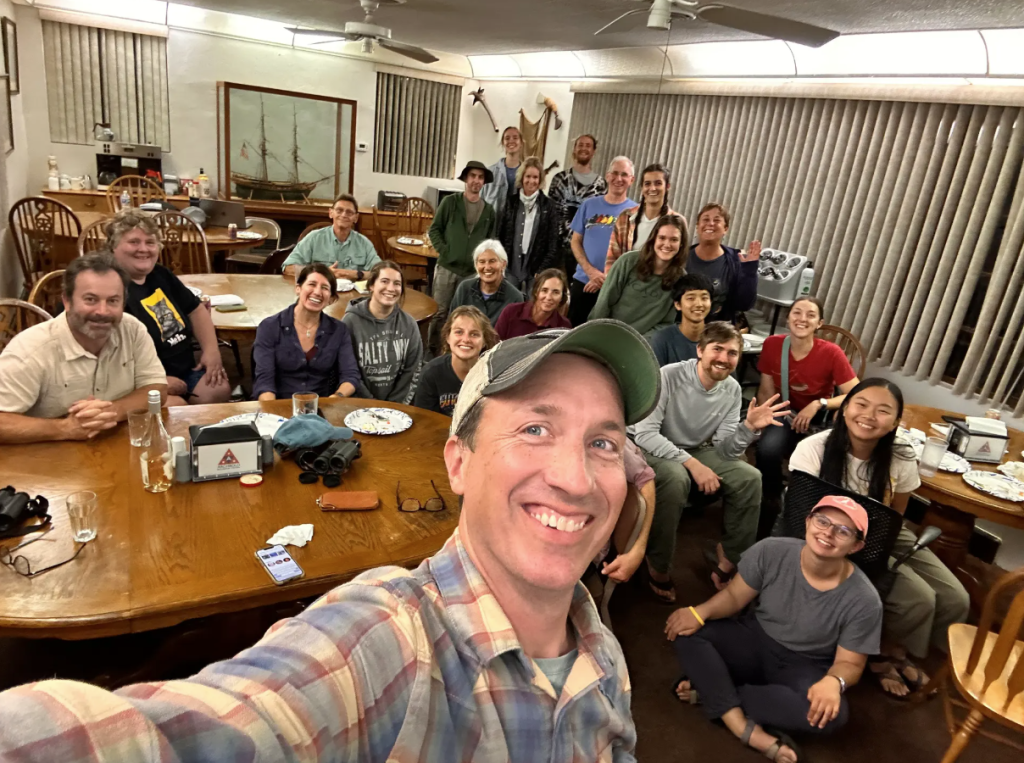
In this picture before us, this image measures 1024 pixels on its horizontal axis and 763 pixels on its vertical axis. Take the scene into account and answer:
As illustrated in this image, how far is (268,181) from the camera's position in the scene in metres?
7.30

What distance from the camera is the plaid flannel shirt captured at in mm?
397

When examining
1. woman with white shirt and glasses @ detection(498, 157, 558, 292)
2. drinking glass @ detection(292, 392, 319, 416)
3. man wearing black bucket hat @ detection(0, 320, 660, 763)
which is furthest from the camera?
woman with white shirt and glasses @ detection(498, 157, 558, 292)

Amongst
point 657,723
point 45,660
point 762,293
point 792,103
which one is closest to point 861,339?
point 762,293

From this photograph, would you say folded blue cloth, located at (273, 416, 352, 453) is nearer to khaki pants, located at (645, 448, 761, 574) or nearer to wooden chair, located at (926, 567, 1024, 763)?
khaki pants, located at (645, 448, 761, 574)

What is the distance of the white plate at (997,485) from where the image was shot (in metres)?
2.34

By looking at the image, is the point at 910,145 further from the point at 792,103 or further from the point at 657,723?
the point at 657,723

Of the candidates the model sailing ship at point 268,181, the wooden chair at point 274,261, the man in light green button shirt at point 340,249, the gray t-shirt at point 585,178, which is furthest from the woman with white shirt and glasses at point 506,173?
the model sailing ship at point 268,181

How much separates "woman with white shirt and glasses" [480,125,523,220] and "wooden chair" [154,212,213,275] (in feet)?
7.02

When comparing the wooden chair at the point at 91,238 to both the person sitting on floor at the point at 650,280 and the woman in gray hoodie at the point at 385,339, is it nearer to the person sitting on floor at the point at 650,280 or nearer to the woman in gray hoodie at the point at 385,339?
the woman in gray hoodie at the point at 385,339

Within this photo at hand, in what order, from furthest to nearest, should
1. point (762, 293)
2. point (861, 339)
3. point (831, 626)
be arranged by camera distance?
point (762, 293)
point (861, 339)
point (831, 626)

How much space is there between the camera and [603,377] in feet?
2.48

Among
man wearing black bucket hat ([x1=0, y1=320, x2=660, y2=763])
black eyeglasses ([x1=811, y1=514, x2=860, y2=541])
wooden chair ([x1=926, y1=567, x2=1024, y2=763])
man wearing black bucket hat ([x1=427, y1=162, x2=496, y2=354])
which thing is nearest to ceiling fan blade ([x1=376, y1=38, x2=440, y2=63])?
man wearing black bucket hat ([x1=427, y1=162, x2=496, y2=354])

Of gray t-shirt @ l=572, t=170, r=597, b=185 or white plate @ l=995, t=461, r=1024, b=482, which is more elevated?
gray t-shirt @ l=572, t=170, r=597, b=185

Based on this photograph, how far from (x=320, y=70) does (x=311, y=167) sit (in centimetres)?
113
